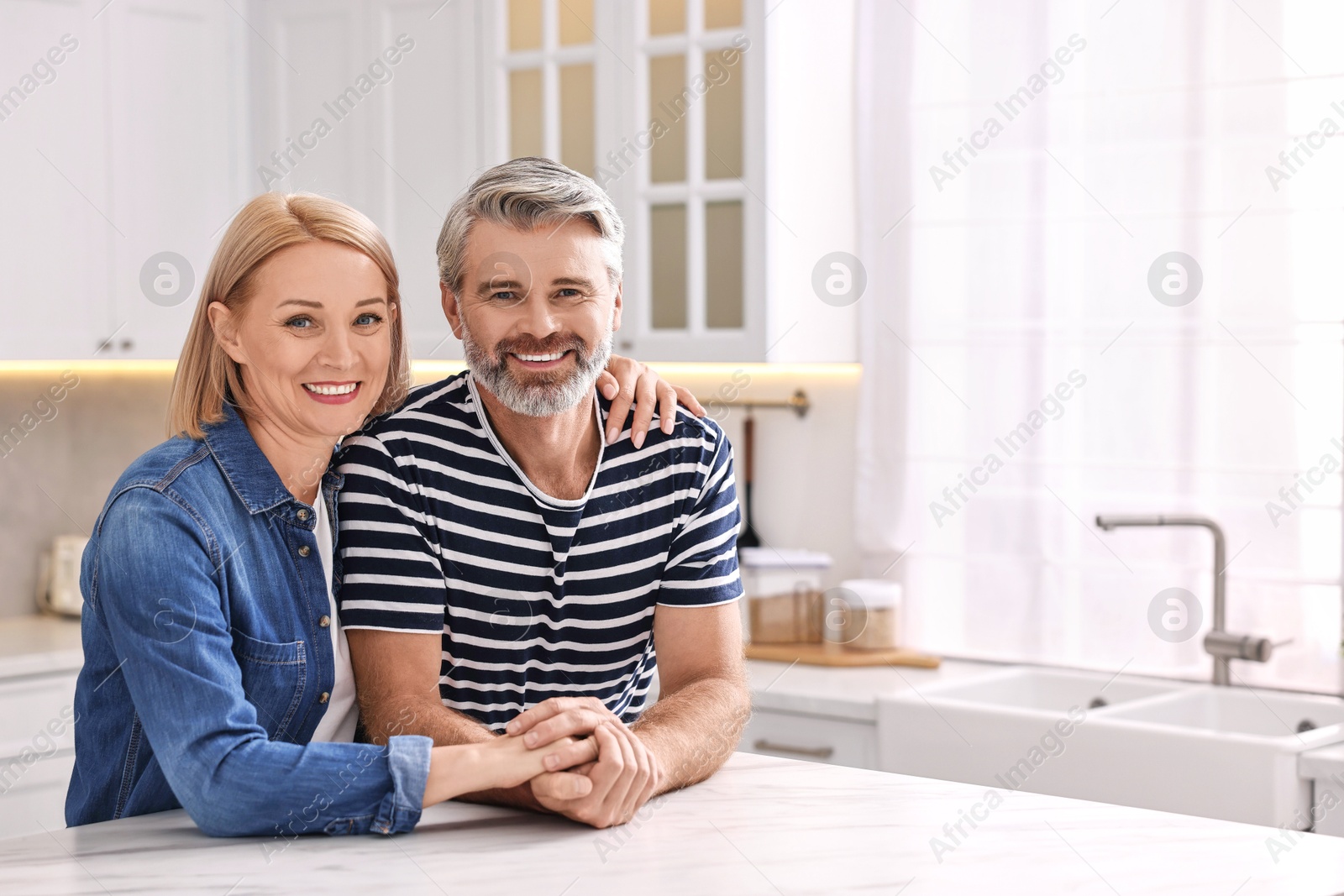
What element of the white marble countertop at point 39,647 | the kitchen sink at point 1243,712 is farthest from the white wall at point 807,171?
the white marble countertop at point 39,647

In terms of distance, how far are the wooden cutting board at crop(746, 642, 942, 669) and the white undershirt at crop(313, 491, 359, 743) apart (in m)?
1.49

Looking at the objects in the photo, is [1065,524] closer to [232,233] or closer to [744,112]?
[744,112]

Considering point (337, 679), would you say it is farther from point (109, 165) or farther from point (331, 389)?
point (109, 165)

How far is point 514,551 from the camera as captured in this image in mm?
1532

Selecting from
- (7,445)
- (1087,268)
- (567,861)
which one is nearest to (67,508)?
(7,445)

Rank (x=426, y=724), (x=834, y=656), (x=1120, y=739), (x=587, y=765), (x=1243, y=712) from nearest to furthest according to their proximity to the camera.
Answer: (x=587, y=765), (x=426, y=724), (x=1120, y=739), (x=1243, y=712), (x=834, y=656)

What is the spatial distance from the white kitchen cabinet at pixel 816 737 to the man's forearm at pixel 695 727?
1.06 m

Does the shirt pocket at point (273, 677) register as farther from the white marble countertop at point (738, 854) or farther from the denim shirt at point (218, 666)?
the white marble countertop at point (738, 854)

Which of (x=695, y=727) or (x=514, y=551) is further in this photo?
(x=514, y=551)

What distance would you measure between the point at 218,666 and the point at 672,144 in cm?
194

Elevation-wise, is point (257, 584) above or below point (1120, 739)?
above

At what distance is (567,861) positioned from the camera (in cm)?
110

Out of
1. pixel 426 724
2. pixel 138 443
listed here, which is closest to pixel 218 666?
pixel 426 724

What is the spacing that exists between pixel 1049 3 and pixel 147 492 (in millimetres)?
2137
